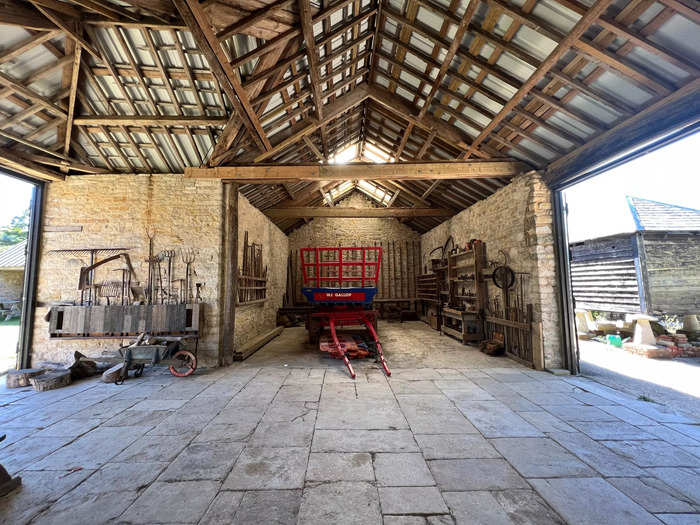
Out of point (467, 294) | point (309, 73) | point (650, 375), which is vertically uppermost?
point (309, 73)

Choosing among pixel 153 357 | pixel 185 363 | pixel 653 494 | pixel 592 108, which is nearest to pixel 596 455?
pixel 653 494

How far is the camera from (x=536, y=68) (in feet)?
11.1

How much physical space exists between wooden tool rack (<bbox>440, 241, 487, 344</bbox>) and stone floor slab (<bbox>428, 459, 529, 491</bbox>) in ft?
15.0

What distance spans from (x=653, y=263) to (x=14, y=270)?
2375 cm

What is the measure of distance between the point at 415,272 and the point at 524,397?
28.3 feet

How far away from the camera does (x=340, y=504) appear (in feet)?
5.67

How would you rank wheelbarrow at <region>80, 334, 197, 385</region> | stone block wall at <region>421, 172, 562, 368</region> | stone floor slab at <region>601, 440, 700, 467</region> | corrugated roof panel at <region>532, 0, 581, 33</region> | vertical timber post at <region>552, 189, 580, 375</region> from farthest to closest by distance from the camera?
stone block wall at <region>421, 172, 562, 368</region>, vertical timber post at <region>552, 189, 580, 375</region>, wheelbarrow at <region>80, 334, 197, 385</region>, corrugated roof panel at <region>532, 0, 581, 33</region>, stone floor slab at <region>601, 440, 700, 467</region>

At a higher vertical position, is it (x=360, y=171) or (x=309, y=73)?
(x=309, y=73)

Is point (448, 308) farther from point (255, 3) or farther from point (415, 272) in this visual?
point (255, 3)

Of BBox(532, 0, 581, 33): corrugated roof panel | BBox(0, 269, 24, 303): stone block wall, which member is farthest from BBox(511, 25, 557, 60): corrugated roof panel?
BBox(0, 269, 24, 303): stone block wall

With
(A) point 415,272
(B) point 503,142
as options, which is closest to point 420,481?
(B) point 503,142

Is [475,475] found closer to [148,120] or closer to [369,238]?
[148,120]

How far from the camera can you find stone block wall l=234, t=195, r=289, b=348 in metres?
6.32

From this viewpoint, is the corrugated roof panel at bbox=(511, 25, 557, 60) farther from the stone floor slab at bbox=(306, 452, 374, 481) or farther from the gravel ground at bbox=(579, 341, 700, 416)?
the stone floor slab at bbox=(306, 452, 374, 481)
